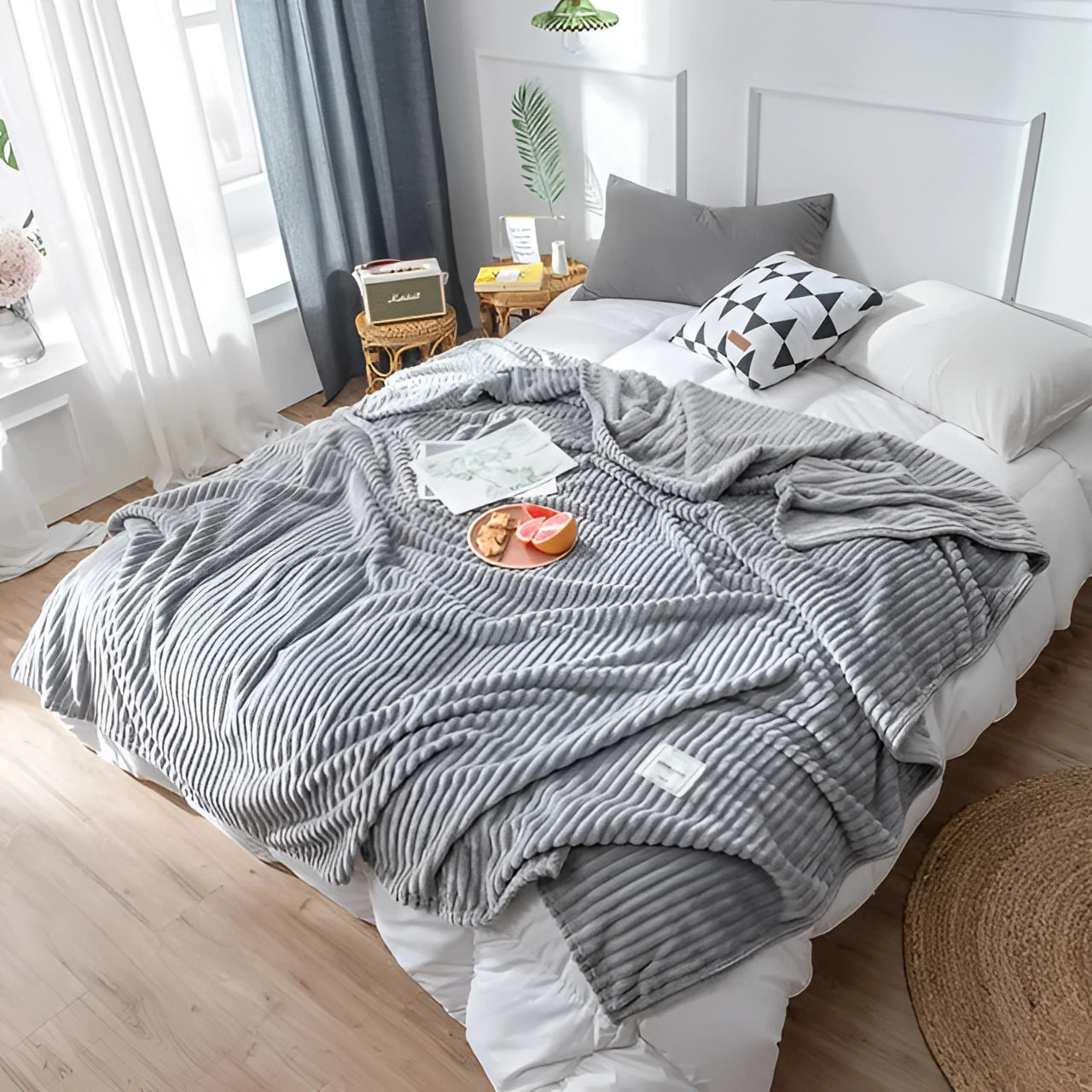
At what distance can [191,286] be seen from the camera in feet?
10.9

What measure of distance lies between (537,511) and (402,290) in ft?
4.50

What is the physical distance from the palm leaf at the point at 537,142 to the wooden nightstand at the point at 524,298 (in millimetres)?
261

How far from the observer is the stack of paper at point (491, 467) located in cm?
238

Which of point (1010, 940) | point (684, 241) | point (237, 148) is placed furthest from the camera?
point (237, 148)

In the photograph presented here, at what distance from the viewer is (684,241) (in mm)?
3143

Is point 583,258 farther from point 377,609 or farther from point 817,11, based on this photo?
point 377,609

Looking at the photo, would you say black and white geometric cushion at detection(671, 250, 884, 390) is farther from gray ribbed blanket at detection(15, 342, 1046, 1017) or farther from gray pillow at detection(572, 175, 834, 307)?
gray pillow at detection(572, 175, 834, 307)

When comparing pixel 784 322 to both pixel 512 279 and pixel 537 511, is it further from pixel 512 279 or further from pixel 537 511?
pixel 512 279

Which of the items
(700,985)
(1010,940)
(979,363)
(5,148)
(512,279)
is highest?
(5,148)

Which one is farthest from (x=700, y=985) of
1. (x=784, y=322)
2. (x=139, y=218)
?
(x=139, y=218)

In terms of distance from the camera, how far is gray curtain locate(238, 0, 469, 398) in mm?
3297

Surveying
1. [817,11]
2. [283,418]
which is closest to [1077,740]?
[817,11]

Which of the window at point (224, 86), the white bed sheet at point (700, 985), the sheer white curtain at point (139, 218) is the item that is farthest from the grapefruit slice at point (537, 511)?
the window at point (224, 86)

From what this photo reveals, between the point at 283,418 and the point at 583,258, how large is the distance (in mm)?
1113
